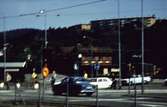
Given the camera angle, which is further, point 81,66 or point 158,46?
point 158,46

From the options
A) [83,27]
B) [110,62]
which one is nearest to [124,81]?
[110,62]

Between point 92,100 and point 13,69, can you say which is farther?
point 13,69

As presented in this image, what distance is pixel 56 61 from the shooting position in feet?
415

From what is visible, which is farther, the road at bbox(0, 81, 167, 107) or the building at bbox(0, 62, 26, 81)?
the building at bbox(0, 62, 26, 81)

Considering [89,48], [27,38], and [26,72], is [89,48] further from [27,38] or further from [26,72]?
[27,38]

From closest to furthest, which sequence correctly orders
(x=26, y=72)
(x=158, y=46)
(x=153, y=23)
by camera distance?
(x=26, y=72), (x=158, y=46), (x=153, y=23)

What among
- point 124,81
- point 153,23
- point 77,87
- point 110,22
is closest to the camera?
point 77,87

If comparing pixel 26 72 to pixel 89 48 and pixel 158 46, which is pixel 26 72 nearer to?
pixel 89 48

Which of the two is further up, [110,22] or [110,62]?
[110,22]

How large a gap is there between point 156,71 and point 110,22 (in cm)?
4248

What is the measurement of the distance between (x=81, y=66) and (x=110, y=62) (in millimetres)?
8980

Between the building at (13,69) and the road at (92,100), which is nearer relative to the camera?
the road at (92,100)

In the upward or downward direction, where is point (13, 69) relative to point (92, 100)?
downward

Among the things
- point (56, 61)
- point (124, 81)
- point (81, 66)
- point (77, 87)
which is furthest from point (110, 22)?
point (77, 87)
